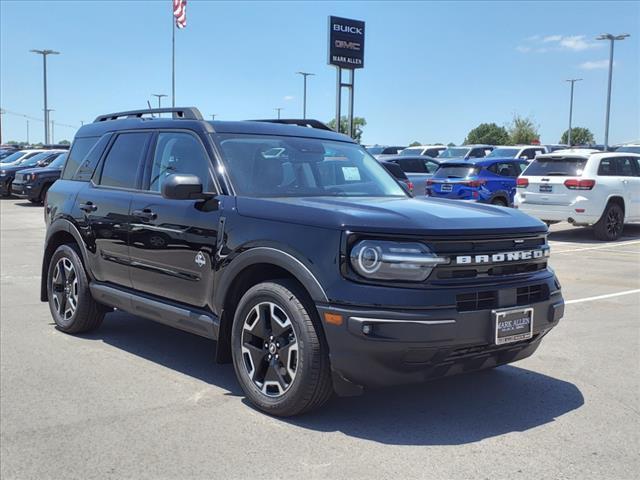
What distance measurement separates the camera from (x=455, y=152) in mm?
28656

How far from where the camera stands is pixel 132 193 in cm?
538

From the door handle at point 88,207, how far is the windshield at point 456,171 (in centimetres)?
1161

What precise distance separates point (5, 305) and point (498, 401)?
5.53 m

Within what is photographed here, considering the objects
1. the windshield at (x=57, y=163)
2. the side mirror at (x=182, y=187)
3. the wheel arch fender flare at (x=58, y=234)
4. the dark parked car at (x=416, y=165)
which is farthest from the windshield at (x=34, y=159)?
the side mirror at (x=182, y=187)

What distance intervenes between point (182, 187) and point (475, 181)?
40.6 ft

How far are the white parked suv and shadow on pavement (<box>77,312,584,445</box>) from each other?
353 inches

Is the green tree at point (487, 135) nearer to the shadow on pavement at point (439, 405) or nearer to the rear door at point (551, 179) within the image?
the rear door at point (551, 179)

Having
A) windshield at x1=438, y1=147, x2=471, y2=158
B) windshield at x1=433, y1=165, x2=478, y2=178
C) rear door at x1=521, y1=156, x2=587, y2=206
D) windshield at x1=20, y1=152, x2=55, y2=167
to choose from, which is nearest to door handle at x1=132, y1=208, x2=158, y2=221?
rear door at x1=521, y1=156, x2=587, y2=206

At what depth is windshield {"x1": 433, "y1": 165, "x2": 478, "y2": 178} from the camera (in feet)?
52.7

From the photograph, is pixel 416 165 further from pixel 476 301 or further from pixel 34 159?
pixel 476 301

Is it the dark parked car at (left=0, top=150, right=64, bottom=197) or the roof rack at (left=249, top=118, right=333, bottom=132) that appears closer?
the roof rack at (left=249, top=118, right=333, bottom=132)

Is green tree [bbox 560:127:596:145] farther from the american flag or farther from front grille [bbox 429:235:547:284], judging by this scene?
front grille [bbox 429:235:547:284]

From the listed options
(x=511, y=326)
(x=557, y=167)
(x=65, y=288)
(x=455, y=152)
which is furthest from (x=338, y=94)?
(x=511, y=326)

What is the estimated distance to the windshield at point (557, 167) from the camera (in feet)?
44.3
